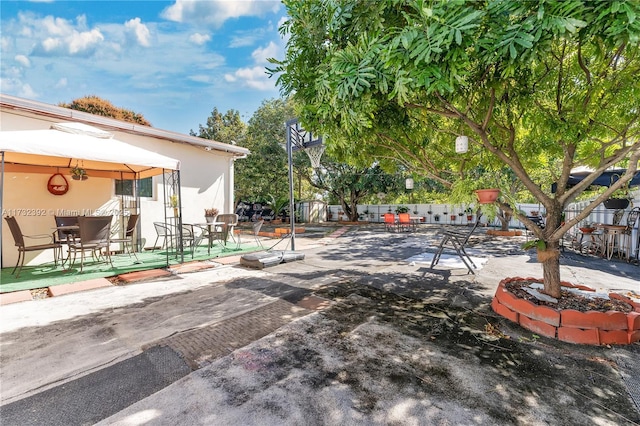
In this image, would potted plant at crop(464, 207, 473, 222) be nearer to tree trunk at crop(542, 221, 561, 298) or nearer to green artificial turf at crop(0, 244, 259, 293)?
tree trunk at crop(542, 221, 561, 298)

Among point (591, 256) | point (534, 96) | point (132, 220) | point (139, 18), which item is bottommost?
point (591, 256)

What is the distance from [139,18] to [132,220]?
6.41m

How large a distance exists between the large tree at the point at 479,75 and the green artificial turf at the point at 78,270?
456 centimetres

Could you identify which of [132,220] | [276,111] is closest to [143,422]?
[132,220]

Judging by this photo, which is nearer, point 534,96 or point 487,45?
point 487,45

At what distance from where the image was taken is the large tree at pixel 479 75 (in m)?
1.79

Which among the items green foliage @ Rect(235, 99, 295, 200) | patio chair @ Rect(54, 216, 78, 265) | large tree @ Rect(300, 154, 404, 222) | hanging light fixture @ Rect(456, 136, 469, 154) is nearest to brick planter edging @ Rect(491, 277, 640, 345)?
hanging light fixture @ Rect(456, 136, 469, 154)

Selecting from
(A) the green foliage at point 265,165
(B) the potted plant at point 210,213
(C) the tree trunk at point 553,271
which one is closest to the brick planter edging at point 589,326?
(C) the tree trunk at point 553,271

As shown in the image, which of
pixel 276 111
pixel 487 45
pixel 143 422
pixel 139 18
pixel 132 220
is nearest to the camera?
pixel 143 422

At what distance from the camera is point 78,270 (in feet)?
16.5

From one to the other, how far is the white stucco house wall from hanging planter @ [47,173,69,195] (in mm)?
76

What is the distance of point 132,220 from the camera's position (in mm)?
6199

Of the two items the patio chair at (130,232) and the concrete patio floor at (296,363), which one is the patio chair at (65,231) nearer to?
the patio chair at (130,232)

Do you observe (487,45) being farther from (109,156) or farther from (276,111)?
(276,111)
